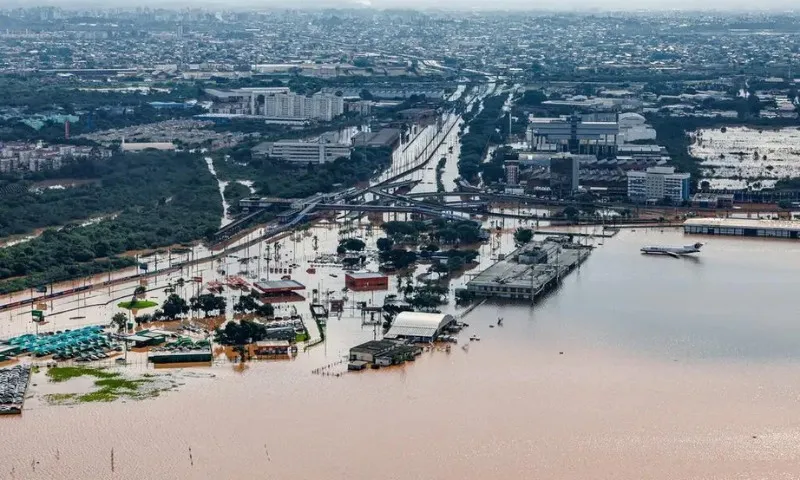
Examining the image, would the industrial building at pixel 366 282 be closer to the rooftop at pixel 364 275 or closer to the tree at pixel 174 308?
the rooftop at pixel 364 275

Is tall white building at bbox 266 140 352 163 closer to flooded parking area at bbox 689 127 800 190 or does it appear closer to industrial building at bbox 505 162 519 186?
industrial building at bbox 505 162 519 186

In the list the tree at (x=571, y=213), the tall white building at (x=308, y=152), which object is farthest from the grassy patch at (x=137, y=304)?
the tall white building at (x=308, y=152)

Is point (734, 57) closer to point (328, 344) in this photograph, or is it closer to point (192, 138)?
point (192, 138)

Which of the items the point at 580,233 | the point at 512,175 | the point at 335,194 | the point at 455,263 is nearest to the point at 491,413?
the point at 455,263

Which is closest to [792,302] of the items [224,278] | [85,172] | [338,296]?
[338,296]

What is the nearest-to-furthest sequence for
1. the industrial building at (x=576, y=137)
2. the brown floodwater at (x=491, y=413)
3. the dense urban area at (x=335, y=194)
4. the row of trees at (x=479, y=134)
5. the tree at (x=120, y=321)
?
the brown floodwater at (x=491, y=413) → the dense urban area at (x=335, y=194) → the tree at (x=120, y=321) → the row of trees at (x=479, y=134) → the industrial building at (x=576, y=137)

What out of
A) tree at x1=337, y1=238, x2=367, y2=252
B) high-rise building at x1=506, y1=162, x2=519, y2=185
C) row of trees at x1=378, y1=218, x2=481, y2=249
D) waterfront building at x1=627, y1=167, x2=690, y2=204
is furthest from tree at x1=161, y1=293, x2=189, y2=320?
high-rise building at x1=506, y1=162, x2=519, y2=185
